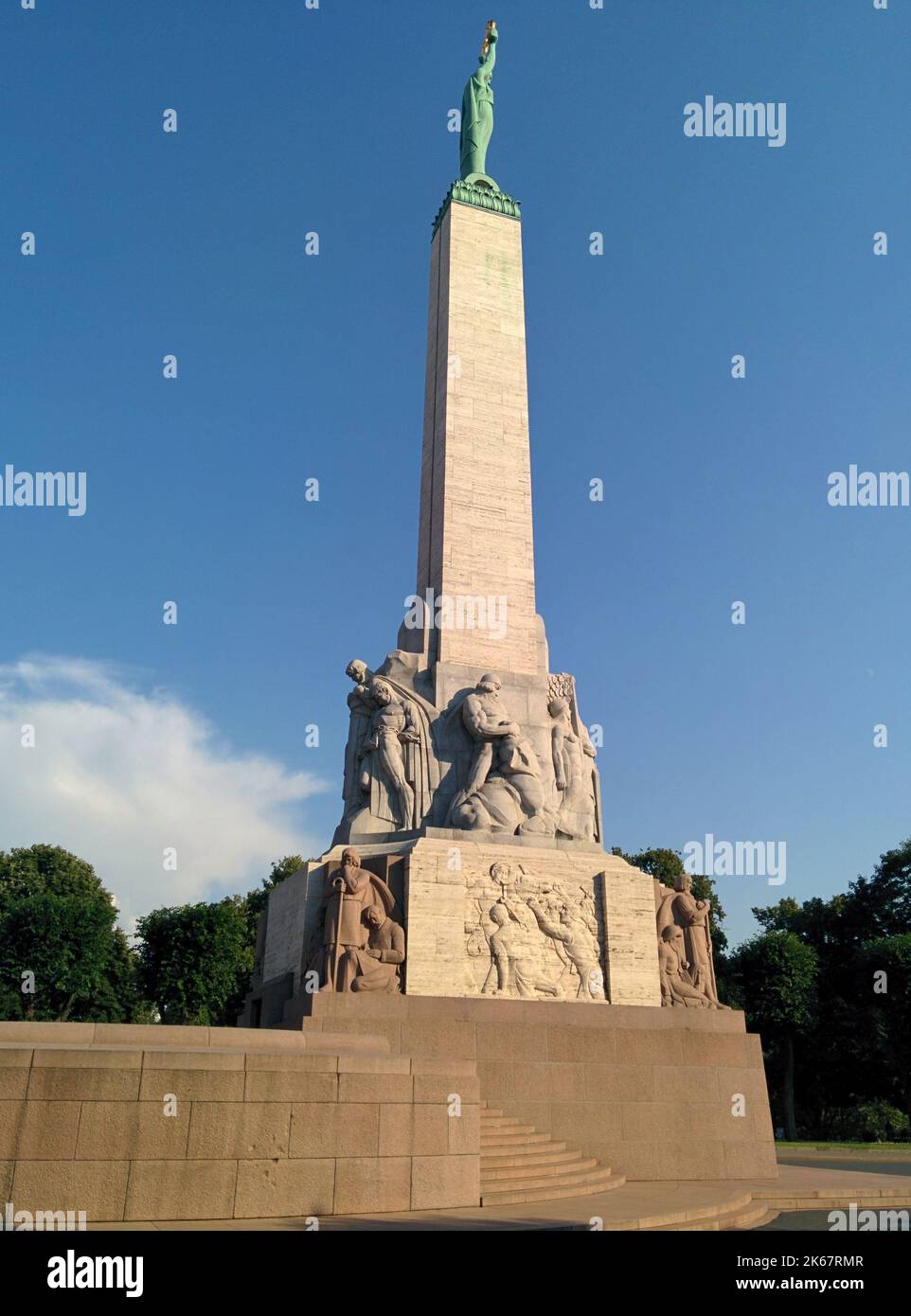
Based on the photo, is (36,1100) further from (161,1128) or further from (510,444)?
(510,444)

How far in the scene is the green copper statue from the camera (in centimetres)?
2383

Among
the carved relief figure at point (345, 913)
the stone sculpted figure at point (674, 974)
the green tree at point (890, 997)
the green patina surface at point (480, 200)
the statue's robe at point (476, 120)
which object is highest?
the statue's robe at point (476, 120)

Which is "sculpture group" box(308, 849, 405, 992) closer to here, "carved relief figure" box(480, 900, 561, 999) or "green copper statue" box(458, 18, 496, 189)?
"carved relief figure" box(480, 900, 561, 999)

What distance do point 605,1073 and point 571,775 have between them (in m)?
5.27

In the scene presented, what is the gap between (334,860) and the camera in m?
16.2

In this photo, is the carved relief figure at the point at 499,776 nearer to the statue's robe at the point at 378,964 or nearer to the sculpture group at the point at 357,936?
the sculpture group at the point at 357,936

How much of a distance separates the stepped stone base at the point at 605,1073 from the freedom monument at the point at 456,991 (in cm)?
4

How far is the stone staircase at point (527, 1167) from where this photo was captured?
11516 millimetres

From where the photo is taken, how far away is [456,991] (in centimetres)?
1529

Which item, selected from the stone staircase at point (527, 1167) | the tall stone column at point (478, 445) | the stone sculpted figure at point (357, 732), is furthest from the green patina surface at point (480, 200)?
the stone staircase at point (527, 1167)

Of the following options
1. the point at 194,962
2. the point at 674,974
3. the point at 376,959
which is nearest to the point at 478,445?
the point at 376,959

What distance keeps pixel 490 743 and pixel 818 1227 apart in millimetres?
8994

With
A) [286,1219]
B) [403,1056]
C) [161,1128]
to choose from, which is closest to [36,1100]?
[161,1128]
